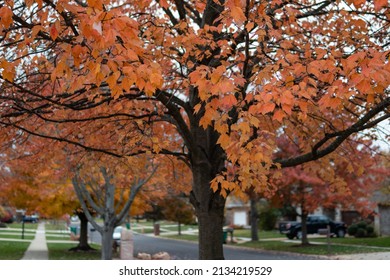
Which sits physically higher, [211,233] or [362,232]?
[211,233]

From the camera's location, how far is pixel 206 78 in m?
5.64

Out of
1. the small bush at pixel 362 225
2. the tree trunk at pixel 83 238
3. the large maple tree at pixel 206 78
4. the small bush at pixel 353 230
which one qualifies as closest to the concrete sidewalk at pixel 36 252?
the tree trunk at pixel 83 238

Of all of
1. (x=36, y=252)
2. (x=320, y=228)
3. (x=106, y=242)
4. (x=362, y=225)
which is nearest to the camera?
(x=106, y=242)

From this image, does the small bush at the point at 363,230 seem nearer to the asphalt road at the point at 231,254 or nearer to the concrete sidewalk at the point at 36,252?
the asphalt road at the point at 231,254

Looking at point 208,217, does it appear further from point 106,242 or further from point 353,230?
point 353,230

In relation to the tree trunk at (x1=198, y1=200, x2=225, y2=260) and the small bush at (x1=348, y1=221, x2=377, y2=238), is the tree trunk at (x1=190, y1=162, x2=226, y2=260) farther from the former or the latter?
the small bush at (x1=348, y1=221, x2=377, y2=238)

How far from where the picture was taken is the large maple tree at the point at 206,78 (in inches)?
175

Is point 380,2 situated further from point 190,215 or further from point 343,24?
point 190,215

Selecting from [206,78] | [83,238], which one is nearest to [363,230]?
[83,238]

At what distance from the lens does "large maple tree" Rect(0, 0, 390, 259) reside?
175 inches

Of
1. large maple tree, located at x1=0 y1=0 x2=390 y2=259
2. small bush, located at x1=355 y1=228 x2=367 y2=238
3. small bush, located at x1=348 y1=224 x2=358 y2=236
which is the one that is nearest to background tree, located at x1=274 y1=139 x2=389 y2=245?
small bush, located at x1=355 y1=228 x2=367 y2=238

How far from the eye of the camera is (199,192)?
7586 mm

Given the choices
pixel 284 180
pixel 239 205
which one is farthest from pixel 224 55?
pixel 239 205
